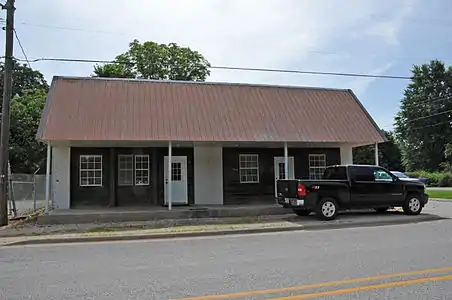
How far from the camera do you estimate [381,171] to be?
1644cm

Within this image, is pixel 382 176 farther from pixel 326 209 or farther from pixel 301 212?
pixel 301 212

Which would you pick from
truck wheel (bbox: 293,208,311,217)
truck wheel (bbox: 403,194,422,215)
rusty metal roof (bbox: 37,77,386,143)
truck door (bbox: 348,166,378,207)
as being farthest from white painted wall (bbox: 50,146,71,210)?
truck wheel (bbox: 403,194,422,215)

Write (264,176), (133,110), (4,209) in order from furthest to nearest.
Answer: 1. (264,176)
2. (133,110)
3. (4,209)

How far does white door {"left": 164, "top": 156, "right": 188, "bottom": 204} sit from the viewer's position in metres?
19.8

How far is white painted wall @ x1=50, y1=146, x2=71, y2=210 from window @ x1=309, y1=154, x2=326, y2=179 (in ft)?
36.6

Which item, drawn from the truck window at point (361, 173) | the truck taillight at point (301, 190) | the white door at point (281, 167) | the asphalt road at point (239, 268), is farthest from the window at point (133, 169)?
the truck window at point (361, 173)

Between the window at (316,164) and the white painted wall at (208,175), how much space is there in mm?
4564

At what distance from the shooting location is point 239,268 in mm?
7645

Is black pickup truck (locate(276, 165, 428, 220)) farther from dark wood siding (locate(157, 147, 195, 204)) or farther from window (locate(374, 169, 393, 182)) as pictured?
dark wood siding (locate(157, 147, 195, 204))

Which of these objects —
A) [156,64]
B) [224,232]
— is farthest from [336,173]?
[156,64]

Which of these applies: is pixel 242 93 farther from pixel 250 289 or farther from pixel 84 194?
pixel 250 289

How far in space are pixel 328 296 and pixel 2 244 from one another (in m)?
8.93

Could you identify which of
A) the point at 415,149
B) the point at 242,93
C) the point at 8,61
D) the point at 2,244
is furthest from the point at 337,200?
the point at 415,149

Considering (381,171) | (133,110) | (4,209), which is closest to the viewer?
(4,209)
